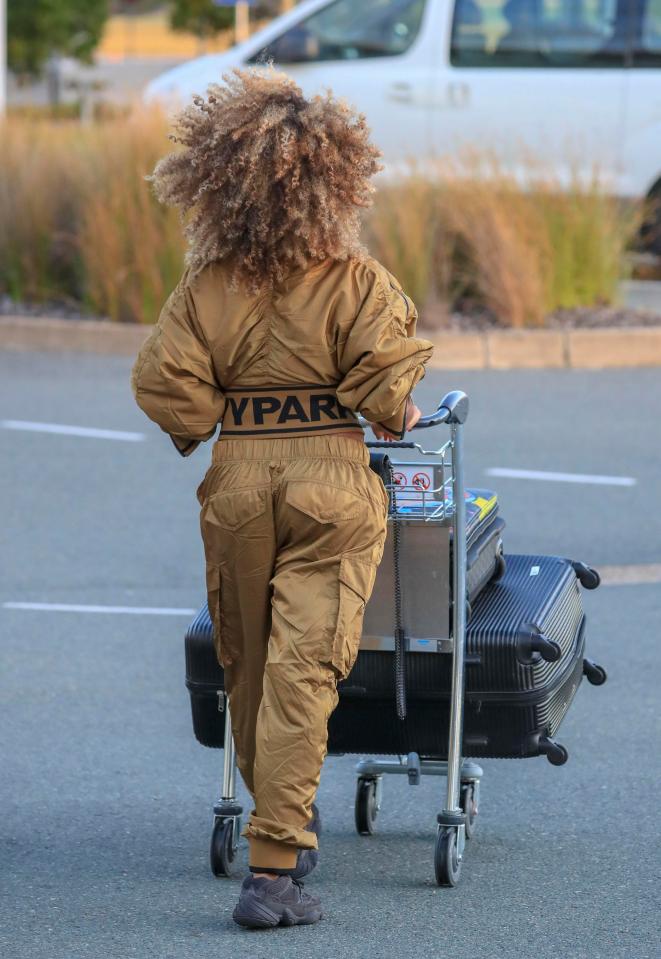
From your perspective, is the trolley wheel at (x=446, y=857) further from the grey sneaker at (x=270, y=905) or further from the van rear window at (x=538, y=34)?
the van rear window at (x=538, y=34)

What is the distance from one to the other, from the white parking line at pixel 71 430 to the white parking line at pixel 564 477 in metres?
2.10

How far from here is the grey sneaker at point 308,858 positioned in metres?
4.09

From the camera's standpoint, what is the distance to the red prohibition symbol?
4117 mm

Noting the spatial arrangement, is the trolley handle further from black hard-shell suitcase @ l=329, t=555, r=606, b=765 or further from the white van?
the white van

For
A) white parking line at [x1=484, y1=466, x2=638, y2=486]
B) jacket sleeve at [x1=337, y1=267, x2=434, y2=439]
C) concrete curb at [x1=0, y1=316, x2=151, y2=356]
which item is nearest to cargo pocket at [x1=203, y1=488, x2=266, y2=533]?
jacket sleeve at [x1=337, y1=267, x2=434, y2=439]

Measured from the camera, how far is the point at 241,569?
12.8 ft

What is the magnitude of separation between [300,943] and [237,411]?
116cm

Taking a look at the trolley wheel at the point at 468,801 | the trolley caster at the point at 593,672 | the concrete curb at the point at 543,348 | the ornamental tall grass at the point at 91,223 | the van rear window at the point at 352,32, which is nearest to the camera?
the trolley wheel at the point at 468,801

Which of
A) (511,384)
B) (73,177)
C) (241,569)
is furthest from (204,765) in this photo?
(73,177)

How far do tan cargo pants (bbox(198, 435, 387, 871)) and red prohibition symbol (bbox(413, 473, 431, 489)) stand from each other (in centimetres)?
23

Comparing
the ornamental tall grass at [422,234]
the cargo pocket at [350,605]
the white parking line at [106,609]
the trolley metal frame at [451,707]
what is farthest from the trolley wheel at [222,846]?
the ornamental tall grass at [422,234]

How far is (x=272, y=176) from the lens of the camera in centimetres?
379

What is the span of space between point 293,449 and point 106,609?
327cm

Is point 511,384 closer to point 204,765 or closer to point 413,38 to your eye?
point 413,38
